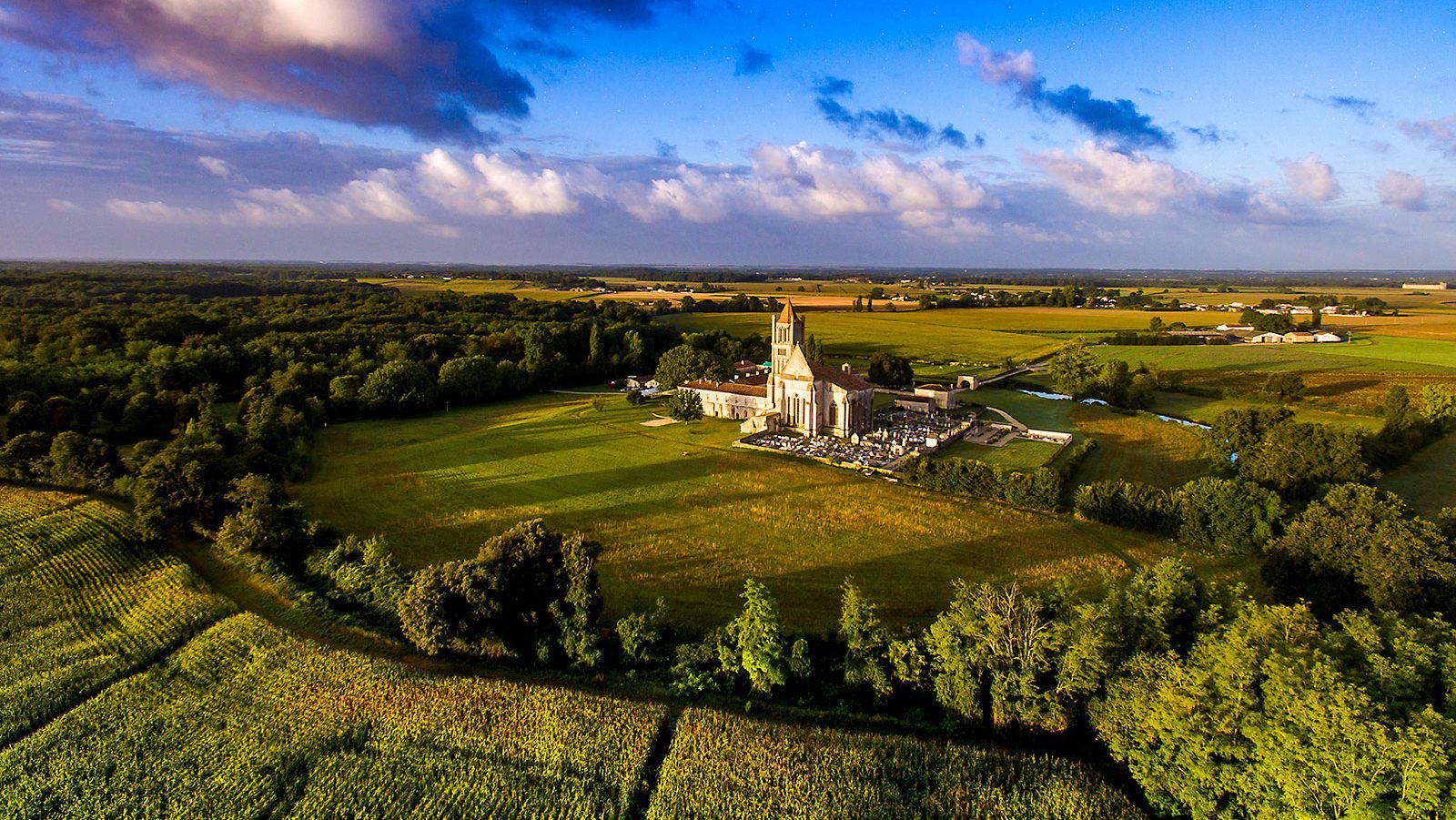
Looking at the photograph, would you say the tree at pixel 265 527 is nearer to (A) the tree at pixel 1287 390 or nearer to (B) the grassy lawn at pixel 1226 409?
(B) the grassy lawn at pixel 1226 409

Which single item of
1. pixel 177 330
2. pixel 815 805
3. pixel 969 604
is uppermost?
pixel 177 330

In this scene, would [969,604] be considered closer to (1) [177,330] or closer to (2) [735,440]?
(2) [735,440]

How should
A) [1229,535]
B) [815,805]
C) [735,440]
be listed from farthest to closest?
[735,440] < [1229,535] < [815,805]

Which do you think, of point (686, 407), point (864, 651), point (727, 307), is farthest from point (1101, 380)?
point (727, 307)

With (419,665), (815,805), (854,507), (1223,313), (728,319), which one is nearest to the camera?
(815,805)

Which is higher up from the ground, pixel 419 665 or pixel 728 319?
pixel 728 319

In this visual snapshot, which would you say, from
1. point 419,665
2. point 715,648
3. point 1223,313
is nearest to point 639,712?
point 715,648

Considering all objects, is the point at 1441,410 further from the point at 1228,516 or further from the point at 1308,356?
the point at 1308,356

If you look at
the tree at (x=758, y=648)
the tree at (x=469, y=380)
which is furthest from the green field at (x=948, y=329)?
the tree at (x=758, y=648)
